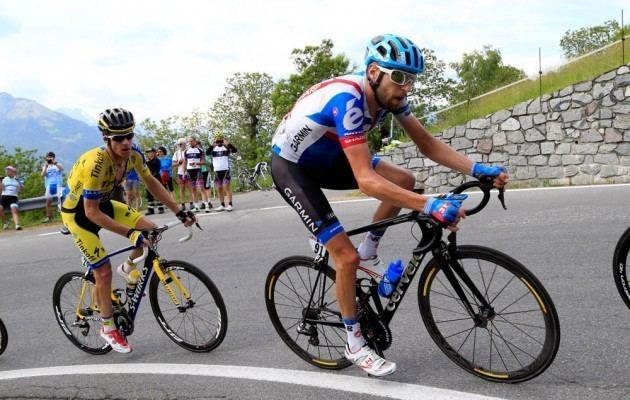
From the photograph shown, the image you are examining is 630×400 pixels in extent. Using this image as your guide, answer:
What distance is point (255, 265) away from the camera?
7.24m

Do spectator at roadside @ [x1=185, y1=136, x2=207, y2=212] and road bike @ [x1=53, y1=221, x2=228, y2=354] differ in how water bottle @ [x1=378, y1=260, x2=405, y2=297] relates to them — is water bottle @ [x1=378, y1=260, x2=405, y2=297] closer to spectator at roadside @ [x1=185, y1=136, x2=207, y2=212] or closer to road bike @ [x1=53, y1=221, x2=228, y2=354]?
road bike @ [x1=53, y1=221, x2=228, y2=354]

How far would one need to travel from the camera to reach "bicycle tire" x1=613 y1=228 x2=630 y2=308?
3.55 metres

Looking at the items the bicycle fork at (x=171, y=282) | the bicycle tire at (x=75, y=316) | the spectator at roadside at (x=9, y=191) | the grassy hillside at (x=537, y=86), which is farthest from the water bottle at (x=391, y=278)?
the spectator at roadside at (x=9, y=191)

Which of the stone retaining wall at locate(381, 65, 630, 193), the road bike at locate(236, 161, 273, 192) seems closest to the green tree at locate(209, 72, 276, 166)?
the road bike at locate(236, 161, 273, 192)

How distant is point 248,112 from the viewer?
55.8 m

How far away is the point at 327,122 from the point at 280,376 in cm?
173

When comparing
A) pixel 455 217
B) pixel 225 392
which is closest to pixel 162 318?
pixel 225 392

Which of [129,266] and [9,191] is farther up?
[9,191]

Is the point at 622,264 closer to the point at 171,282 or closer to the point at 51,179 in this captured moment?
the point at 171,282

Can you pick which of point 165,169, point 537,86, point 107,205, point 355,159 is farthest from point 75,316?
point 537,86

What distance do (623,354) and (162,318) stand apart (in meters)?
3.41

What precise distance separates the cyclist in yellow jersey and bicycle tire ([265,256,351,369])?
1.03 metres

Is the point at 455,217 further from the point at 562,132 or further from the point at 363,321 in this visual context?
the point at 562,132

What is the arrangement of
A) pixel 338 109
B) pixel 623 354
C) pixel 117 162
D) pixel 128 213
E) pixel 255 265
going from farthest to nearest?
pixel 255 265
pixel 128 213
pixel 117 162
pixel 623 354
pixel 338 109
